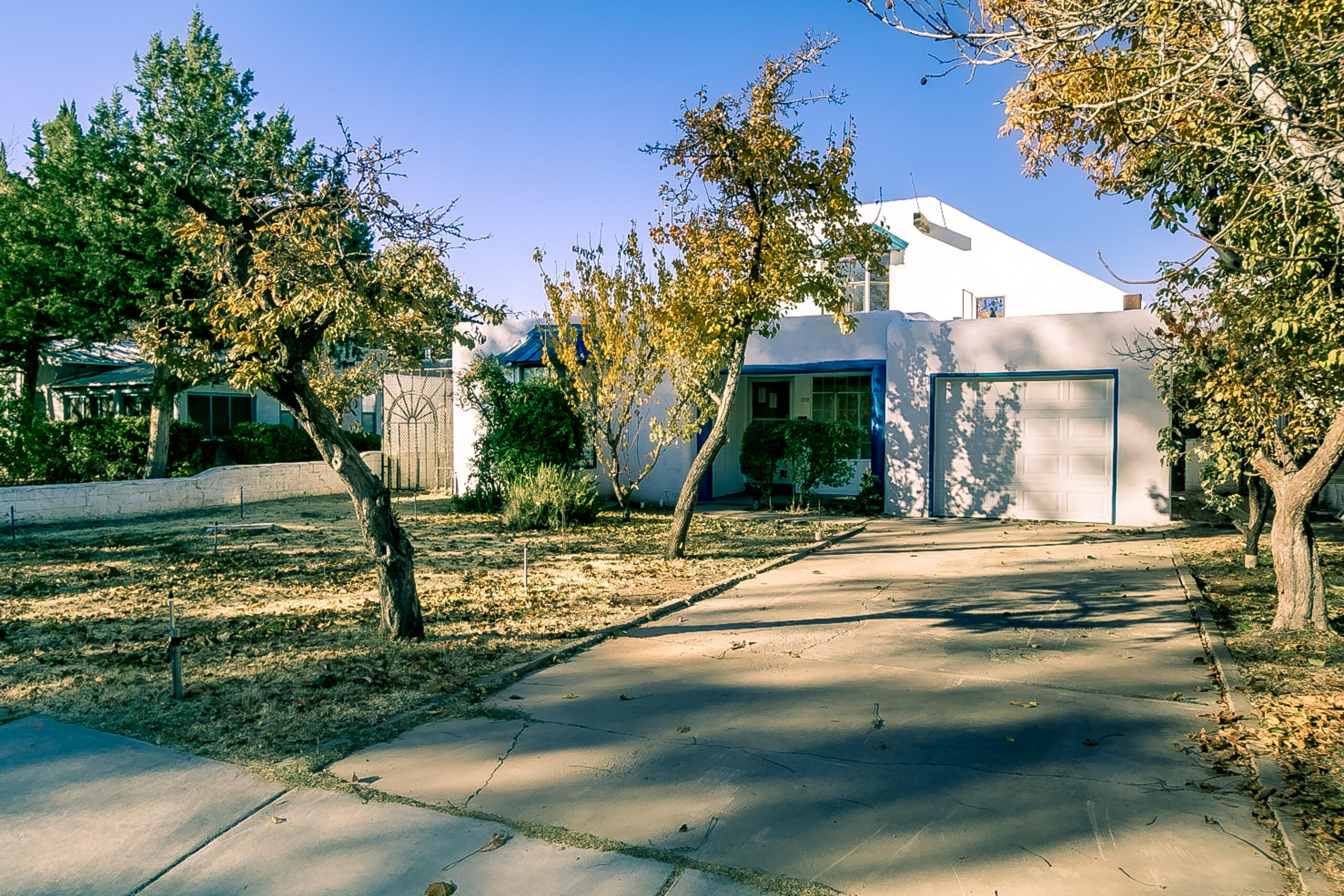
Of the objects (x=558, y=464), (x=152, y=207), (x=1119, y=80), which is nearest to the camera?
(x=1119, y=80)

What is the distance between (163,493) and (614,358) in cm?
878

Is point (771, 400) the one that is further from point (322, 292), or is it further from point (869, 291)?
point (322, 292)

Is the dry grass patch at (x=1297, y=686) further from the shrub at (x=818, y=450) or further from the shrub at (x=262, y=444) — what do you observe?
the shrub at (x=262, y=444)

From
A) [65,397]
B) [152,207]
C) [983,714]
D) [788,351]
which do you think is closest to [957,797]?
[983,714]

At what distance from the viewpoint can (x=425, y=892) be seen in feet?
11.0

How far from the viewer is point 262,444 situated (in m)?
21.5

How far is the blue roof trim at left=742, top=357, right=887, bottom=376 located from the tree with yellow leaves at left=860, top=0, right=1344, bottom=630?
22.2ft

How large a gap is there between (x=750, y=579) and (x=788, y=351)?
7.65 metres

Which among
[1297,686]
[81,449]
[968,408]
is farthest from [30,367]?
[1297,686]

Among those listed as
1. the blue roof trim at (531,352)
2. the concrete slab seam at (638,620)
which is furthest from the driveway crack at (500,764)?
the blue roof trim at (531,352)

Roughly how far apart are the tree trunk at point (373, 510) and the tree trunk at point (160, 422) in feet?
41.9

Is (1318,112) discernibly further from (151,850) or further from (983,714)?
(151,850)

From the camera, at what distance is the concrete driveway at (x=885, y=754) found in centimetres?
360

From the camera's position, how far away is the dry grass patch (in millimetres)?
3973
